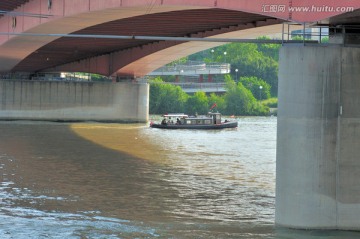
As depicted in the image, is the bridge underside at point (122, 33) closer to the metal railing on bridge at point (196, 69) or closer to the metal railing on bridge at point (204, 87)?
the metal railing on bridge at point (204, 87)

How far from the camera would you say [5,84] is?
60.0 m

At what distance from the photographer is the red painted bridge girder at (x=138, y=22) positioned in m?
21.7

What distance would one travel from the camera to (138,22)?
3584 centimetres

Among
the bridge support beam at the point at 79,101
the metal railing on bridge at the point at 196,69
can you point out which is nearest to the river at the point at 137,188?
the bridge support beam at the point at 79,101

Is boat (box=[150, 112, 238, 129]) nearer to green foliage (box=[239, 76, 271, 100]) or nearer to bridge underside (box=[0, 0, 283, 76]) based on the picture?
bridge underside (box=[0, 0, 283, 76])

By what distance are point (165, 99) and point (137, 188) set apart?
198ft

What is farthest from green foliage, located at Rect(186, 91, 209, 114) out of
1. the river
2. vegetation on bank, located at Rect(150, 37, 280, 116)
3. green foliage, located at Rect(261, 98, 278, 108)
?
the river

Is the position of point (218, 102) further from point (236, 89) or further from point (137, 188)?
point (137, 188)

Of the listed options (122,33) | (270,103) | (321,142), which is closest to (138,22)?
(122,33)

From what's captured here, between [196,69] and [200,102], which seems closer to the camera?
[200,102]

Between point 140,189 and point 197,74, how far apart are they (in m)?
74.6

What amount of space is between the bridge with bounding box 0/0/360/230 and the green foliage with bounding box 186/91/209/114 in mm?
25418

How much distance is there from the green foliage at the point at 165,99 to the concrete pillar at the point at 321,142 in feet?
219

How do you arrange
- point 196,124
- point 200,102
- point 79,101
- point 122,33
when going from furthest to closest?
point 200,102 < point 79,101 < point 196,124 < point 122,33
